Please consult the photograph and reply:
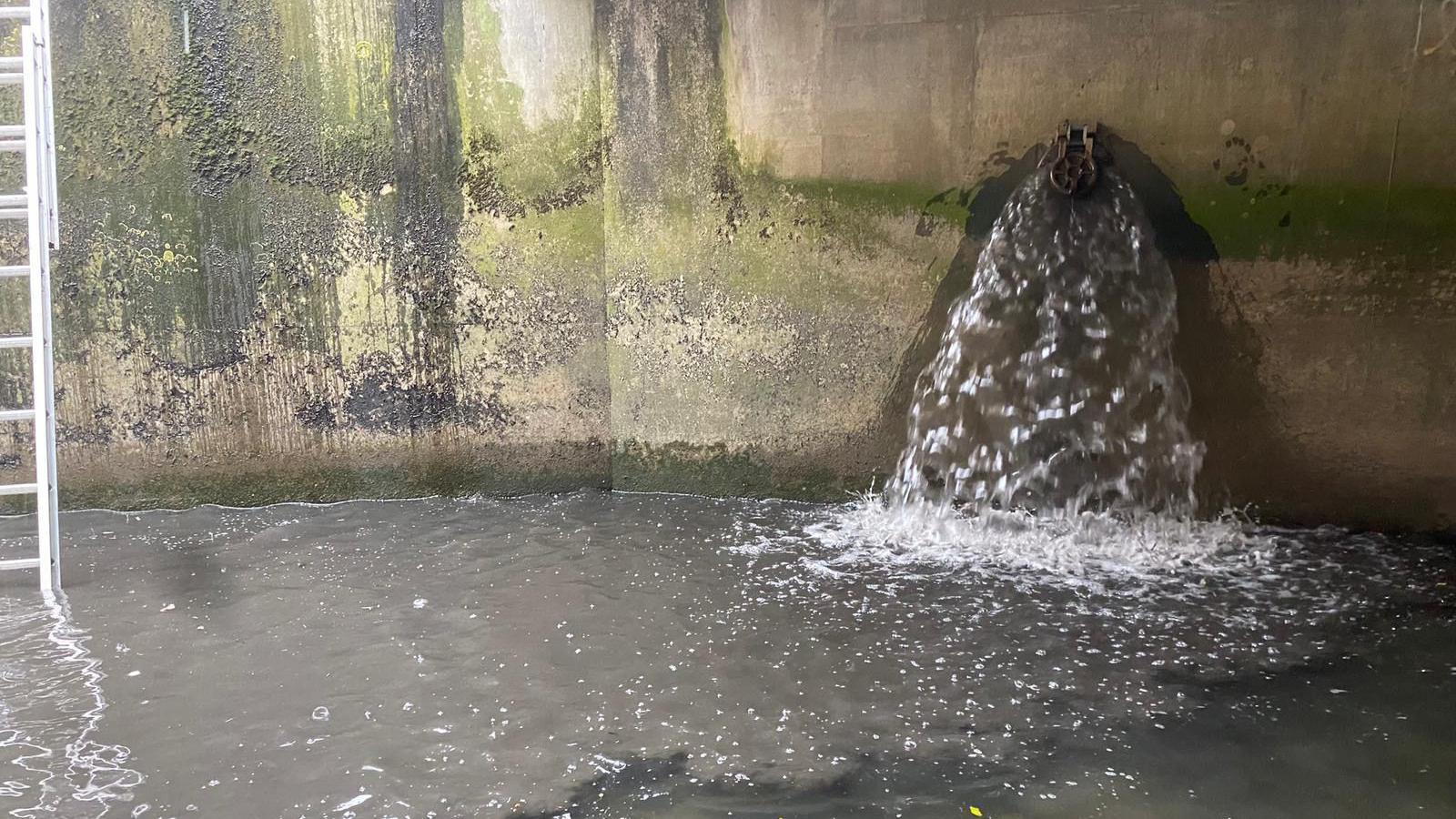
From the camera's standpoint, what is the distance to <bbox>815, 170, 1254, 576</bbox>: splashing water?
14.6 ft

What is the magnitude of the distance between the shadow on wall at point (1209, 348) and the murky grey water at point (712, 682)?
1.33ft

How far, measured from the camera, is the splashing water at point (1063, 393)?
14.6 feet

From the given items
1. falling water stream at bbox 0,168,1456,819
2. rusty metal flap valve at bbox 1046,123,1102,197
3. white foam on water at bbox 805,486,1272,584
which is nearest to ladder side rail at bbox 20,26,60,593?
falling water stream at bbox 0,168,1456,819

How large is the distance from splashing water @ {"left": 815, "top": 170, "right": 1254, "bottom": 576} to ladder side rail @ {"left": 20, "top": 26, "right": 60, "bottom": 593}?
328cm

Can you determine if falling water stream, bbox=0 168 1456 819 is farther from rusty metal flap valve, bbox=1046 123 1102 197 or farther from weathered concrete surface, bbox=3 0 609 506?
weathered concrete surface, bbox=3 0 609 506

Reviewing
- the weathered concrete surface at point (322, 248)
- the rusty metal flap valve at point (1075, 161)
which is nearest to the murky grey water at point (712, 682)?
the weathered concrete surface at point (322, 248)

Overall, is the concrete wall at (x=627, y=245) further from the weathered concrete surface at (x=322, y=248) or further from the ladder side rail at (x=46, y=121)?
the ladder side rail at (x=46, y=121)

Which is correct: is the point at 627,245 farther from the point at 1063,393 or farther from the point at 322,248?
the point at 1063,393

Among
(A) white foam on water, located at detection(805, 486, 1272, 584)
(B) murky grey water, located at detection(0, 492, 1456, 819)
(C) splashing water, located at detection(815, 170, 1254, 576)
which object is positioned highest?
(C) splashing water, located at detection(815, 170, 1254, 576)

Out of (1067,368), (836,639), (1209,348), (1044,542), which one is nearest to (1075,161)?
(1067,368)

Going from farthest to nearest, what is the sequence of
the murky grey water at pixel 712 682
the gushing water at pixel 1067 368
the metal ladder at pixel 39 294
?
the gushing water at pixel 1067 368
the metal ladder at pixel 39 294
the murky grey water at pixel 712 682

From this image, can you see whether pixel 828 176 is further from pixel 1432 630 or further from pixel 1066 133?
pixel 1432 630

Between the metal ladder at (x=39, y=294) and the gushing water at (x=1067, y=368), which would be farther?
the gushing water at (x=1067, y=368)

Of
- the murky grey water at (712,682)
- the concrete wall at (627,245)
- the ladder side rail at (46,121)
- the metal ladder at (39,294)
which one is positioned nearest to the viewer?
the murky grey water at (712,682)
